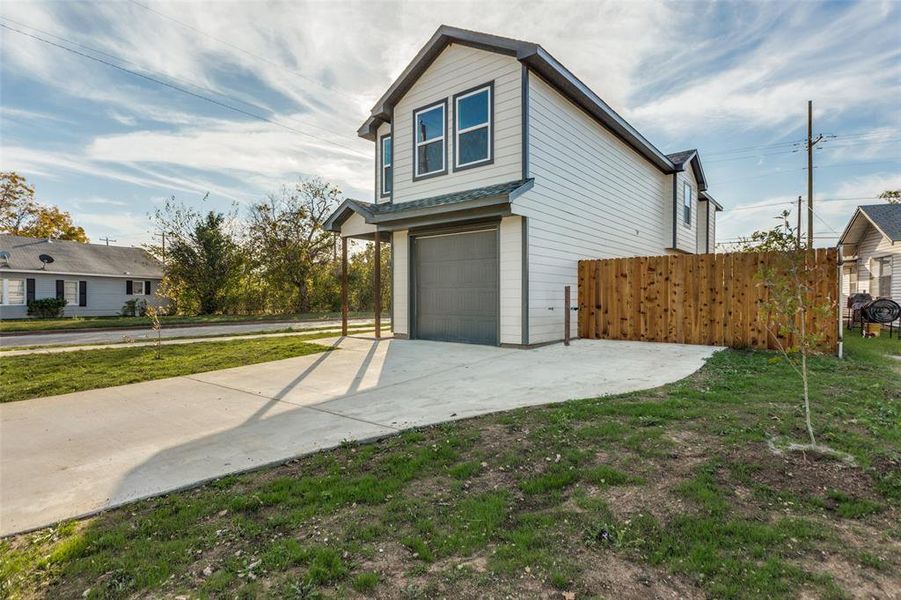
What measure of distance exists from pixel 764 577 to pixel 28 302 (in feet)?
94.2

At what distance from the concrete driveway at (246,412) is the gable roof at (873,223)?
1248cm

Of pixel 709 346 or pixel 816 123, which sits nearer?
pixel 709 346

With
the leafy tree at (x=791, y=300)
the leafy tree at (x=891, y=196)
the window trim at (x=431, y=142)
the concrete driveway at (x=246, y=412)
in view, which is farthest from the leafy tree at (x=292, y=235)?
the leafy tree at (x=891, y=196)

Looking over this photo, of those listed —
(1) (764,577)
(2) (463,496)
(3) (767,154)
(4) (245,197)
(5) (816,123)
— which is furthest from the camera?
(4) (245,197)

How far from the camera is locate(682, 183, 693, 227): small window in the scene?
16.1m

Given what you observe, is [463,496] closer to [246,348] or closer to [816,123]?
[246,348]

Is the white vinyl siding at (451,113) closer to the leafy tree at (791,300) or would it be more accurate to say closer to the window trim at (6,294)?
the leafy tree at (791,300)

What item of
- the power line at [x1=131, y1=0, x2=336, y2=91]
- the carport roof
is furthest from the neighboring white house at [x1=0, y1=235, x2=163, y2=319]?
the carport roof

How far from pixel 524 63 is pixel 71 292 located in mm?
26969

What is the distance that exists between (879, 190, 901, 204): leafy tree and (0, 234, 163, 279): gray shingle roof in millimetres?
41059

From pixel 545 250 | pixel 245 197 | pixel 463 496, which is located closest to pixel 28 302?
pixel 245 197

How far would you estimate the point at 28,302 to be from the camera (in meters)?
20.9

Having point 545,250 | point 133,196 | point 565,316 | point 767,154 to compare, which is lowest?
point 565,316

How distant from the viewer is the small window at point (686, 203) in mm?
16125
